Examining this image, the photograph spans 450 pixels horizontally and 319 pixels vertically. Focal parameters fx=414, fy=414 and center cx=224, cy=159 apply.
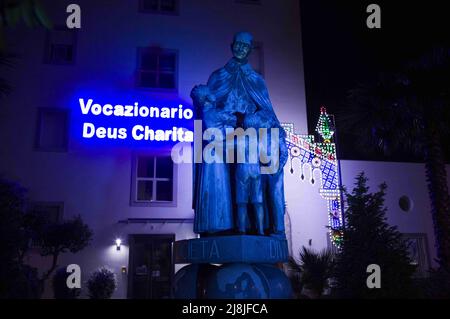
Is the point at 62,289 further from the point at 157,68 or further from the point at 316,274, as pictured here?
the point at 157,68

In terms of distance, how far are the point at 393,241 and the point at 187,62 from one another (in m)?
11.4

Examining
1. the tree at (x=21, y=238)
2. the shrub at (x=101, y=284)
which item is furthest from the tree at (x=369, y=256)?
the shrub at (x=101, y=284)

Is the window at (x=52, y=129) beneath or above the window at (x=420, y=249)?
above

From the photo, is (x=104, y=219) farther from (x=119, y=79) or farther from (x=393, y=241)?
(x=393, y=241)

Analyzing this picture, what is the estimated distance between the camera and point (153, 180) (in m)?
16.0

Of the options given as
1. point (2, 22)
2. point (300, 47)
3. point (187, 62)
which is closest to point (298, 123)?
point (300, 47)

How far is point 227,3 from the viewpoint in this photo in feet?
59.5

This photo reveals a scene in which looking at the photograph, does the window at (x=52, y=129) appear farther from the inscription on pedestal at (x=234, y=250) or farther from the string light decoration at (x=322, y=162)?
the inscription on pedestal at (x=234, y=250)

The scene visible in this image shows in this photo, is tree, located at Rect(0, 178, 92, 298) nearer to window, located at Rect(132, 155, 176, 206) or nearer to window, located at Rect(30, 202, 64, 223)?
window, located at Rect(30, 202, 64, 223)

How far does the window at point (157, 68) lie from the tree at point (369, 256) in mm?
10157

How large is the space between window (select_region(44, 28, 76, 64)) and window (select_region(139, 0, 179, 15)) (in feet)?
10.1

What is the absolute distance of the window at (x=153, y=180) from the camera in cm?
1575

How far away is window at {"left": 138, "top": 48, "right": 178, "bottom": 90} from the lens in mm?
17000

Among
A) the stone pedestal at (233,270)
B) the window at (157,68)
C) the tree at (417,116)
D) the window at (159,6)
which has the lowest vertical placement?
the stone pedestal at (233,270)
